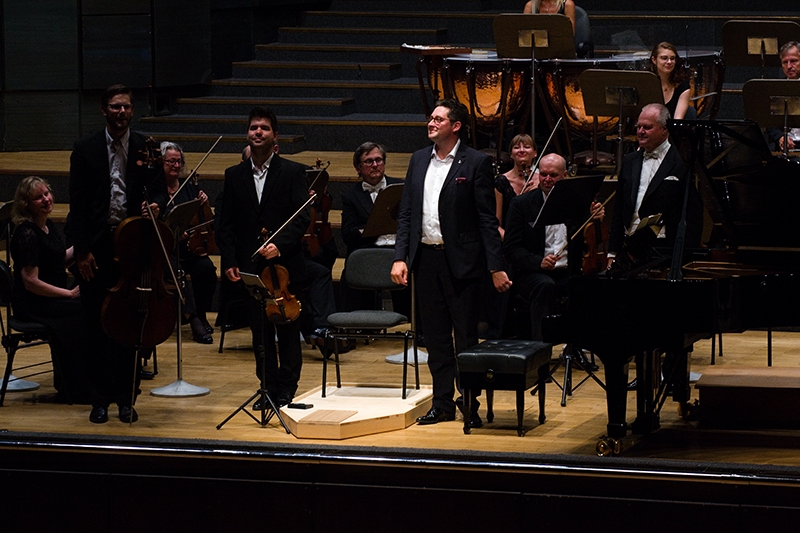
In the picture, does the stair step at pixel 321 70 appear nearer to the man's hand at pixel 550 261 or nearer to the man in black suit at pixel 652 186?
the man's hand at pixel 550 261

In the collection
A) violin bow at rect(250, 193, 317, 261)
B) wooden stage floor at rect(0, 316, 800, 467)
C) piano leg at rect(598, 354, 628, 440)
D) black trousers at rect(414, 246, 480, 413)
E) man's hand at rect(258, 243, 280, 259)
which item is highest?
violin bow at rect(250, 193, 317, 261)

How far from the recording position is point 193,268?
25.2 ft

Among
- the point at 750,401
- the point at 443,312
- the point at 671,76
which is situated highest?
the point at 671,76

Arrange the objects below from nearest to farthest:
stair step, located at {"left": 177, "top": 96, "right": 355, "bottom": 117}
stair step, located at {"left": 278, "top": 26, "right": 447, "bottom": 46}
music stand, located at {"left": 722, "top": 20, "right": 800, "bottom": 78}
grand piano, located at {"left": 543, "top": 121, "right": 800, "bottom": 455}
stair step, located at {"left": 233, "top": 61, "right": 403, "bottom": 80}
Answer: grand piano, located at {"left": 543, "top": 121, "right": 800, "bottom": 455}
music stand, located at {"left": 722, "top": 20, "right": 800, "bottom": 78}
stair step, located at {"left": 177, "top": 96, "right": 355, "bottom": 117}
stair step, located at {"left": 233, "top": 61, "right": 403, "bottom": 80}
stair step, located at {"left": 278, "top": 26, "right": 447, "bottom": 46}

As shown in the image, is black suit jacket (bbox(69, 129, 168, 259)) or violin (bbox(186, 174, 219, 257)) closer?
black suit jacket (bbox(69, 129, 168, 259))

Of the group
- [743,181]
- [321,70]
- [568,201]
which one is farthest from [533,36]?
[321,70]

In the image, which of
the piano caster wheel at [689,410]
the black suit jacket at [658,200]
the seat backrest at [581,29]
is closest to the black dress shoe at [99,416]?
the black suit jacket at [658,200]

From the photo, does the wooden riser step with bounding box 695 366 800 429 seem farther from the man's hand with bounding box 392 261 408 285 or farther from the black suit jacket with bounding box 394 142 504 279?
the man's hand with bounding box 392 261 408 285

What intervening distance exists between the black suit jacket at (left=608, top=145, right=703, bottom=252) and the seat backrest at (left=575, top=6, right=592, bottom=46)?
244 centimetres

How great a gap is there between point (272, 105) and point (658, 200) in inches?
206

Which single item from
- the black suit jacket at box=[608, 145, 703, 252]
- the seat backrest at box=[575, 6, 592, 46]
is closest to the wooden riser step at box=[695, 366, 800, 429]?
the black suit jacket at box=[608, 145, 703, 252]

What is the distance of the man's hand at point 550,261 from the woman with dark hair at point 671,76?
1.77 m

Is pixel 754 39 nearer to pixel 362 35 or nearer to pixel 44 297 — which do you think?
pixel 362 35

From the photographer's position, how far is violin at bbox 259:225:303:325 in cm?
564
